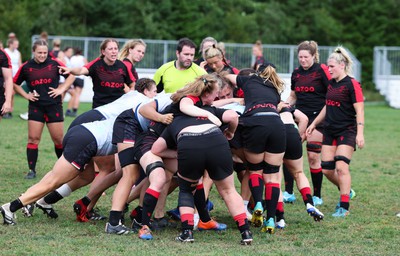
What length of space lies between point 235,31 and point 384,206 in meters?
30.5

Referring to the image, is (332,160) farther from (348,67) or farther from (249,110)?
(249,110)

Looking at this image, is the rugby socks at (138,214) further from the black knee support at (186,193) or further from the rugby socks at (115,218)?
the black knee support at (186,193)

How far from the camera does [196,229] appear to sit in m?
7.75

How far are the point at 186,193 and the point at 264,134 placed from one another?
3.54 feet

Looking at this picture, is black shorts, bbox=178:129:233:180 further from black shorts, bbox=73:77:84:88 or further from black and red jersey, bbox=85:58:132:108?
black shorts, bbox=73:77:84:88

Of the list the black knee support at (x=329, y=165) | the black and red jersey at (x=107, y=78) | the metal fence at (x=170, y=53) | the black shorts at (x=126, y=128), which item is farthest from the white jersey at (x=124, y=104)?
the metal fence at (x=170, y=53)

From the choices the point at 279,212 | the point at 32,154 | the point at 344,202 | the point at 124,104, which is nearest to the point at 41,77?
the point at 32,154

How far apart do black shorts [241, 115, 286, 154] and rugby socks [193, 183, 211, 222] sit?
711mm

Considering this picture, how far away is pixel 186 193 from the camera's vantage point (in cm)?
718

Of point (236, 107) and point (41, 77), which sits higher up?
point (41, 77)

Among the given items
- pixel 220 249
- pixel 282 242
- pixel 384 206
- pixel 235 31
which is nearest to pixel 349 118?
pixel 384 206

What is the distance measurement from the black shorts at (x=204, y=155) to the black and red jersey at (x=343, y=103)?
7.78ft

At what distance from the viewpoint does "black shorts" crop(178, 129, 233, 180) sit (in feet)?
22.6

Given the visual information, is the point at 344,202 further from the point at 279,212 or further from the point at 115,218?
the point at 115,218
